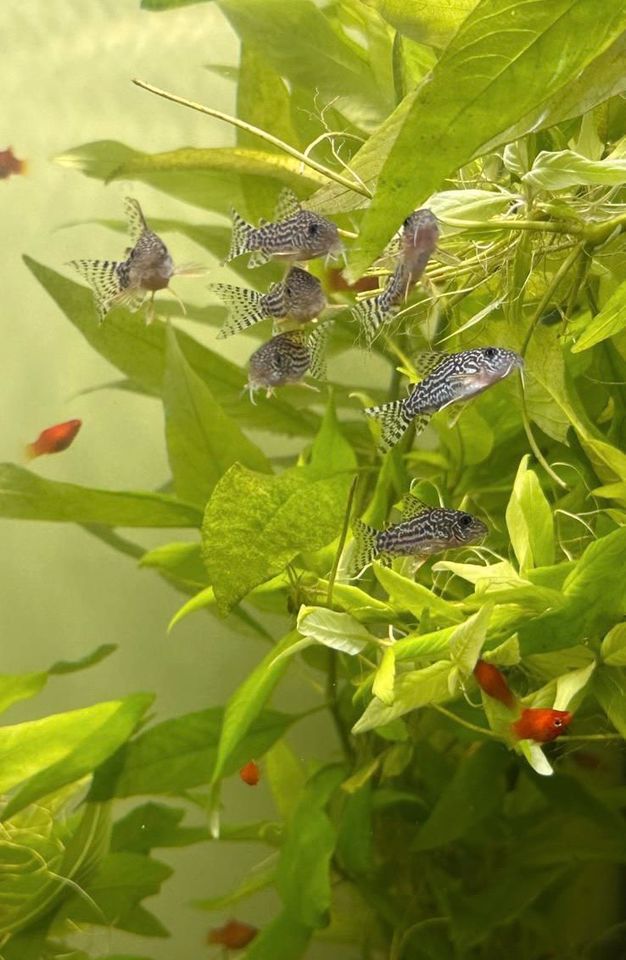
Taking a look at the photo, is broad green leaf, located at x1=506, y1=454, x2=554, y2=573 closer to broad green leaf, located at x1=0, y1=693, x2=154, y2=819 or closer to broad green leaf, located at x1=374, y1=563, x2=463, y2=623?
broad green leaf, located at x1=374, y1=563, x2=463, y2=623

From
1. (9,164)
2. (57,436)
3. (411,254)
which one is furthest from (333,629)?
(9,164)

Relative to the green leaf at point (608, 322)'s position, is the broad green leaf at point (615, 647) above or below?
below

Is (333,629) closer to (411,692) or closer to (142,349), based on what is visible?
(411,692)

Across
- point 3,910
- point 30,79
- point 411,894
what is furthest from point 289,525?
point 30,79

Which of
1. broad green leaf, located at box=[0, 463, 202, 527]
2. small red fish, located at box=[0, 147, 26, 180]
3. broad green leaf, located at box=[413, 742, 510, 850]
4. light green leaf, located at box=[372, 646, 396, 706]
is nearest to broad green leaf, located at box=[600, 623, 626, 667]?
light green leaf, located at box=[372, 646, 396, 706]

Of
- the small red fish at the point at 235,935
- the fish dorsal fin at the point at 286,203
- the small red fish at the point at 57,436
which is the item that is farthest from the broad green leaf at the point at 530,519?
the small red fish at the point at 235,935

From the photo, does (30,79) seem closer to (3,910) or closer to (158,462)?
(158,462)

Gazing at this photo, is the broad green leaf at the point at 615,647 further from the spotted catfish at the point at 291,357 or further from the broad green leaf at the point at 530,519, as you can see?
the spotted catfish at the point at 291,357
